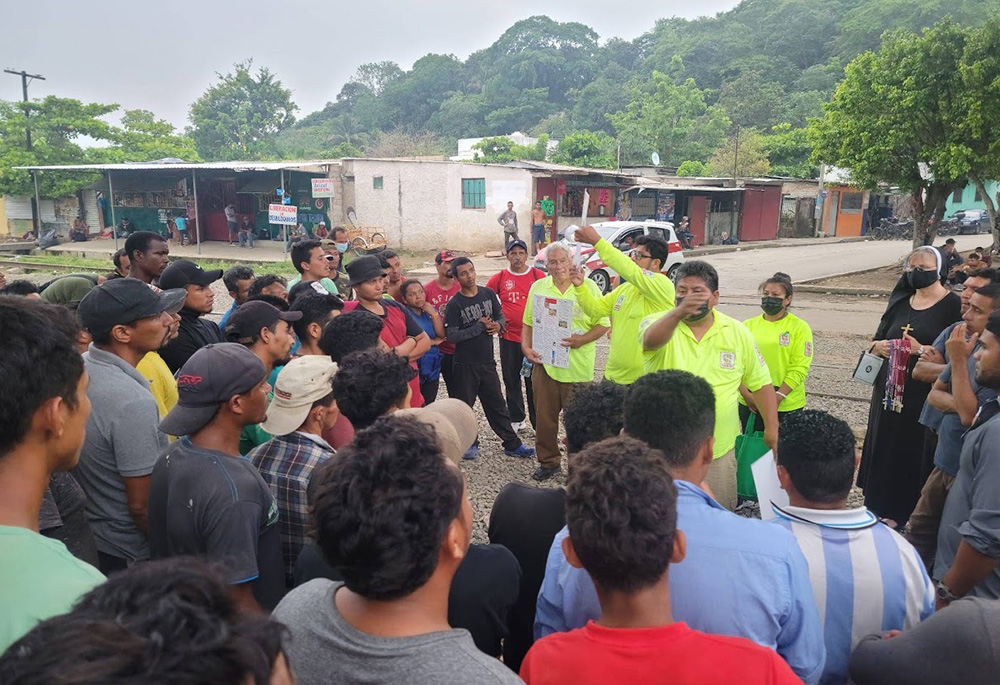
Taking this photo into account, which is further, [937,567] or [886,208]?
[886,208]

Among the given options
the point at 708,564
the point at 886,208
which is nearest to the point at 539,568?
the point at 708,564

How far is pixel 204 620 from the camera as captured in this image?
830 mm

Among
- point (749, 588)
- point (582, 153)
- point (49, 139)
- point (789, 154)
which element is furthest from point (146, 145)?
point (749, 588)

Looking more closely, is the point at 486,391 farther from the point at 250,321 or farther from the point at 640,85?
the point at 640,85

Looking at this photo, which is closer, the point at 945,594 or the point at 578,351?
the point at 945,594

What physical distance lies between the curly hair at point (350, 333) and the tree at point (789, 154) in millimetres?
41082

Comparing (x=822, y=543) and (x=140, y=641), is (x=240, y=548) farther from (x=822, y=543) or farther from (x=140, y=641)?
(x=822, y=543)

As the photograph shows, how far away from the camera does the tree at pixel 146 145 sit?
3891cm

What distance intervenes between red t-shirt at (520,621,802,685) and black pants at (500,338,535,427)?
4736 mm

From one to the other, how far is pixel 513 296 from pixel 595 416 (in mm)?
3928

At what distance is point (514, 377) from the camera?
6.47 metres

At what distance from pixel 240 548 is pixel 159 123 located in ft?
159

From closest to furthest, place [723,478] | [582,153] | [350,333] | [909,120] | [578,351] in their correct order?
[350,333]
[723,478]
[578,351]
[909,120]
[582,153]

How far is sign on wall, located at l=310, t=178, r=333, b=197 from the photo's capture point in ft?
84.3
